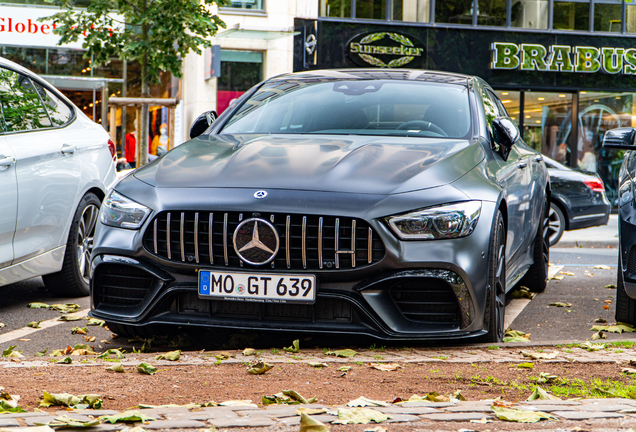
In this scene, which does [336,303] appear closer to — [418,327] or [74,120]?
[418,327]

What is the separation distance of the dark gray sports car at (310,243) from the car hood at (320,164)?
0.01 meters

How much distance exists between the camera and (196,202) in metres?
4.10

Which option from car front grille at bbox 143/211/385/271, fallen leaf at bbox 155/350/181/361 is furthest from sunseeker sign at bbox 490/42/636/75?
fallen leaf at bbox 155/350/181/361

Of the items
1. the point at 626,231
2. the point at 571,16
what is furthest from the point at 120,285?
the point at 571,16

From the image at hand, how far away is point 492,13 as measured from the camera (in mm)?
21125

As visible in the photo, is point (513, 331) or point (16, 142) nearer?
point (513, 331)

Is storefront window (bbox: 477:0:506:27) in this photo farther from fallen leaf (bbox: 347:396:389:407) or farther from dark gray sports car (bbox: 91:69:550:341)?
fallen leaf (bbox: 347:396:389:407)

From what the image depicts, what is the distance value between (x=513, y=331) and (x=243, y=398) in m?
2.54

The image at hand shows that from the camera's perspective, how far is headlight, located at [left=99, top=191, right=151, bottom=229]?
4.21m

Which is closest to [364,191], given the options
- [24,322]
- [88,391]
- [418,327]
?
[418,327]

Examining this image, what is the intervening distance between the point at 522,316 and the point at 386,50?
15.5 m

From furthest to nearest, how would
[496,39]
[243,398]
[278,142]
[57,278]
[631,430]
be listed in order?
1. [496,39]
2. [57,278]
3. [278,142]
4. [243,398]
5. [631,430]

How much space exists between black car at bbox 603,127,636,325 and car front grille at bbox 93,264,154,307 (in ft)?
9.35

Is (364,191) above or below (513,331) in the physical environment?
above
